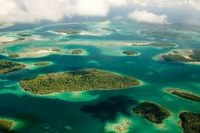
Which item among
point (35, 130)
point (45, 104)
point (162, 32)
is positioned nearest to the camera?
point (35, 130)

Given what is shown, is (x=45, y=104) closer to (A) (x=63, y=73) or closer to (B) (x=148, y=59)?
(A) (x=63, y=73)

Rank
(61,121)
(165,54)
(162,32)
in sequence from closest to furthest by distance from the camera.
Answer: (61,121) < (165,54) < (162,32)

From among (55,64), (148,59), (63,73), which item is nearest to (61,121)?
(63,73)

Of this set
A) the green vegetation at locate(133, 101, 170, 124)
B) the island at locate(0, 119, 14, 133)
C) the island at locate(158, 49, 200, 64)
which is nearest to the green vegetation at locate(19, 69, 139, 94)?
the green vegetation at locate(133, 101, 170, 124)

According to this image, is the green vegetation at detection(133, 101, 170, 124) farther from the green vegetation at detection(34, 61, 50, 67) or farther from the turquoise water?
the green vegetation at detection(34, 61, 50, 67)

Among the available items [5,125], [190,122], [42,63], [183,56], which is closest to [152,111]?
[190,122]

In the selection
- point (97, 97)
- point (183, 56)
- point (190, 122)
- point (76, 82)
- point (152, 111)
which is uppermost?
point (183, 56)

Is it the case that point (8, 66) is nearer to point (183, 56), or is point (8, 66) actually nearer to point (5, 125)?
point (5, 125)
